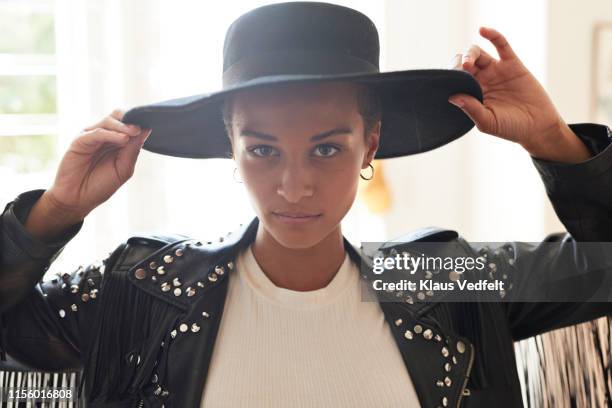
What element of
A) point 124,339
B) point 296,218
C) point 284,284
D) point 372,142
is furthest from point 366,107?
point 124,339

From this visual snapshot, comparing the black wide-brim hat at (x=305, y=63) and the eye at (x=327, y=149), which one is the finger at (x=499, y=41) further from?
the eye at (x=327, y=149)

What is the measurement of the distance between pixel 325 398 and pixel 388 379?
10cm

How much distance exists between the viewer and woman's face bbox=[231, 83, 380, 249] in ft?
3.22

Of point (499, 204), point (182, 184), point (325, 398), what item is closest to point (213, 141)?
point (325, 398)

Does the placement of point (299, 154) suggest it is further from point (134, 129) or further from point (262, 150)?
point (134, 129)

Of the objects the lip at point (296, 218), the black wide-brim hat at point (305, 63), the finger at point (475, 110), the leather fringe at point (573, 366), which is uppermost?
the black wide-brim hat at point (305, 63)

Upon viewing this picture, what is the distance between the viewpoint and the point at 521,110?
1149mm

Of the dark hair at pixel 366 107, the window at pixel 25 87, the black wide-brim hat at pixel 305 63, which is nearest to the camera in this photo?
the black wide-brim hat at pixel 305 63

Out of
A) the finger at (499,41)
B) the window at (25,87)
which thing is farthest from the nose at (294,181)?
the window at (25,87)

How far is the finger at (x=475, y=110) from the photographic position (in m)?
1.06

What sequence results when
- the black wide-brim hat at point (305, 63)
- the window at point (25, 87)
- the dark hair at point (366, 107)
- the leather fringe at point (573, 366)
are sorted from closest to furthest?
1. the black wide-brim hat at point (305, 63)
2. the dark hair at point (366, 107)
3. the leather fringe at point (573, 366)
4. the window at point (25, 87)

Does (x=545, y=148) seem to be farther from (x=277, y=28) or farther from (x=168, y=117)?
(x=168, y=117)

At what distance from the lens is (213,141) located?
1.22 meters

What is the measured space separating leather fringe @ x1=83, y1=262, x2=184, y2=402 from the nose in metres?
0.27
